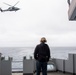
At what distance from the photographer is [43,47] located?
11133 mm

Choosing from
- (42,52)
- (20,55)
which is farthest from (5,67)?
(20,55)

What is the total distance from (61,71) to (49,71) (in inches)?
22.5

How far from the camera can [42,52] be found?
11148 millimetres

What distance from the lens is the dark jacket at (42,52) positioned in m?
11.1

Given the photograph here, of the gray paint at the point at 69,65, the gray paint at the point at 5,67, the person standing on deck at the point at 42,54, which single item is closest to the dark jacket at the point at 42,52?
the person standing on deck at the point at 42,54

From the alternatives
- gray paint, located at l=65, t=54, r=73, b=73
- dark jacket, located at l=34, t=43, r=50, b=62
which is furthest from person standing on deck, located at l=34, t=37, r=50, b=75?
gray paint, located at l=65, t=54, r=73, b=73

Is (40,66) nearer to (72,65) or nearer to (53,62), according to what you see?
(72,65)

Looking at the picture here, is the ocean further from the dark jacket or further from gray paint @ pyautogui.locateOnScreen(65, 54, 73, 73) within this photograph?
the dark jacket

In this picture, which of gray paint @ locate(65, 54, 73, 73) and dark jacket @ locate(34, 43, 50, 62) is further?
gray paint @ locate(65, 54, 73, 73)

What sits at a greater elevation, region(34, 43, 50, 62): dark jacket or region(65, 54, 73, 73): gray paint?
region(34, 43, 50, 62): dark jacket

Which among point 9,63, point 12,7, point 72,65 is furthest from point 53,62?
point 12,7

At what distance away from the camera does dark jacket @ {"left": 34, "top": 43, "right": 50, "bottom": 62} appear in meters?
11.1

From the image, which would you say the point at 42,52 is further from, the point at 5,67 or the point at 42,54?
the point at 5,67

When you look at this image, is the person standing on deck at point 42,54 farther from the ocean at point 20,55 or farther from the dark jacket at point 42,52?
the ocean at point 20,55
